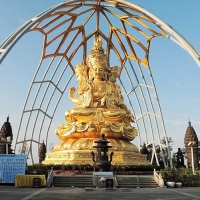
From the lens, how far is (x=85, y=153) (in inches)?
790

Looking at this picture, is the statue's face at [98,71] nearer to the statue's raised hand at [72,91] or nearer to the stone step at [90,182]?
the statue's raised hand at [72,91]

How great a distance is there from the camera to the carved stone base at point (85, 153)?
1995 centimetres

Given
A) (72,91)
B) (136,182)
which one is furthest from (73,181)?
(72,91)

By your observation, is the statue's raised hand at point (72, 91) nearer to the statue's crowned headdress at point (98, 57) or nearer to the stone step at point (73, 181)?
the statue's crowned headdress at point (98, 57)

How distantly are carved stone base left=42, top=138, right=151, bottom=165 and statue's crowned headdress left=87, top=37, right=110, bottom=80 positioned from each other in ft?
25.9

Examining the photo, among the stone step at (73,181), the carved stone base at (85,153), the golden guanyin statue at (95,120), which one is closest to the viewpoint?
the stone step at (73,181)

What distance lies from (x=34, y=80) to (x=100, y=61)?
6.45 meters

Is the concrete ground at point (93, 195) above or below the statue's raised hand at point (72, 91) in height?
below

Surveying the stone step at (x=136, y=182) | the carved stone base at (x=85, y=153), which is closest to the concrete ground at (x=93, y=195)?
the stone step at (x=136, y=182)

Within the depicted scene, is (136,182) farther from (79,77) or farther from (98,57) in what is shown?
(98,57)

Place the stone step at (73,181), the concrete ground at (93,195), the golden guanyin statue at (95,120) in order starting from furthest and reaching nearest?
1. the golden guanyin statue at (95,120)
2. the stone step at (73,181)
3. the concrete ground at (93,195)

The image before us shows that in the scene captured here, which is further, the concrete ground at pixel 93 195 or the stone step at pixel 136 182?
the stone step at pixel 136 182

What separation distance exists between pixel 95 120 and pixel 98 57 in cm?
683

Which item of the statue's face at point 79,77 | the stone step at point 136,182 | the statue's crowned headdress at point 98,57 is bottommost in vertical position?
the stone step at point 136,182
